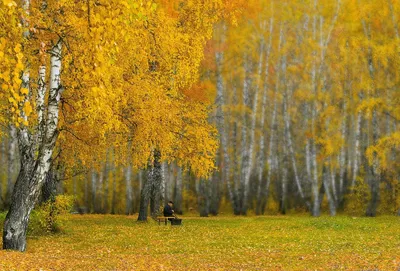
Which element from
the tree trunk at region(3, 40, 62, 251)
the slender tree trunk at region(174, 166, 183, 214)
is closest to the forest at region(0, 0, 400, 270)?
the tree trunk at region(3, 40, 62, 251)

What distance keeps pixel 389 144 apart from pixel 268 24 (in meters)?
13.7

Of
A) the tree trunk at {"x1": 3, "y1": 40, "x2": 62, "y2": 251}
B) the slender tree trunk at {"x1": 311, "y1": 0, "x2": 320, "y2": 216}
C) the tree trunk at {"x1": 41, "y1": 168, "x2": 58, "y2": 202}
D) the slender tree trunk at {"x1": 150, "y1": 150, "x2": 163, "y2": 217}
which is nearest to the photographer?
the tree trunk at {"x1": 3, "y1": 40, "x2": 62, "y2": 251}

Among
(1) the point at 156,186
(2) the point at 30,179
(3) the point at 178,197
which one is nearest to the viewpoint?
(2) the point at 30,179

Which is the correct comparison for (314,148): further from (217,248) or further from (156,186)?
(217,248)

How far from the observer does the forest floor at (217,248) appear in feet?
39.2

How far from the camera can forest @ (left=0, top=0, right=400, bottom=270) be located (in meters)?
13.6

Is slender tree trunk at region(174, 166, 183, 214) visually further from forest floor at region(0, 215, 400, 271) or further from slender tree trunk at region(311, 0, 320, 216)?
forest floor at region(0, 215, 400, 271)

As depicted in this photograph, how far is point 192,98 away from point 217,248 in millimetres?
11512

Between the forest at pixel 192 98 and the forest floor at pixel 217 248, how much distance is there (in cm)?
176

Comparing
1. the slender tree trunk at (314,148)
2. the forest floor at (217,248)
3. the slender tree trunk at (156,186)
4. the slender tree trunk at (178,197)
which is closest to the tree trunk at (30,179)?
the forest floor at (217,248)

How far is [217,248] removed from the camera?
626 inches

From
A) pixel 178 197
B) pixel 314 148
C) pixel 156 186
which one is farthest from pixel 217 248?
pixel 178 197

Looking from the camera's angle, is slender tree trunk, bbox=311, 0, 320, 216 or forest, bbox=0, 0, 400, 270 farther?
slender tree trunk, bbox=311, 0, 320, 216

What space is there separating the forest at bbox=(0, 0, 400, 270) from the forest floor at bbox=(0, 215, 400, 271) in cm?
176
